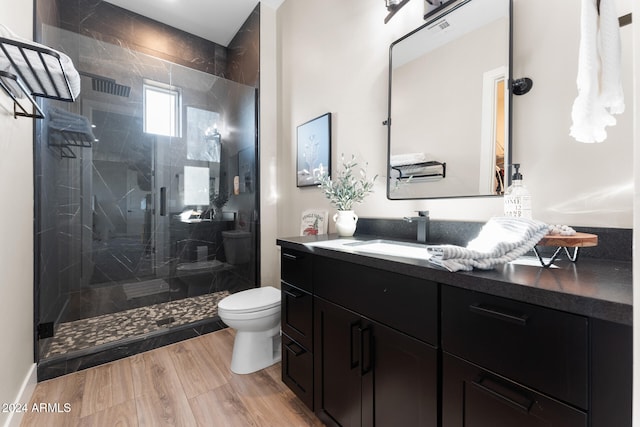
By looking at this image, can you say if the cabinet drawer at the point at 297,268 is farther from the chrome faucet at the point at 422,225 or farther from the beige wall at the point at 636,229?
the beige wall at the point at 636,229

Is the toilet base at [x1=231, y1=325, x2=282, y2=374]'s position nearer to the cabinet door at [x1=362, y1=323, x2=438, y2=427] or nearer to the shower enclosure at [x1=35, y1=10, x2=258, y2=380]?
the shower enclosure at [x1=35, y1=10, x2=258, y2=380]

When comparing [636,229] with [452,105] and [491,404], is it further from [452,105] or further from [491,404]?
[452,105]

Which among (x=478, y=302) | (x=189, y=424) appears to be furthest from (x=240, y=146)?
(x=478, y=302)

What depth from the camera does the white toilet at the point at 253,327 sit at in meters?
1.68

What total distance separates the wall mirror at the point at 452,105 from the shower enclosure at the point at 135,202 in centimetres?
151

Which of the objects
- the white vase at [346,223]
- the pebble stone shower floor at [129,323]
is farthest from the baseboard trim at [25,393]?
the white vase at [346,223]

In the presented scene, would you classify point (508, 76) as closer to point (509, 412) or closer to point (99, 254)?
point (509, 412)

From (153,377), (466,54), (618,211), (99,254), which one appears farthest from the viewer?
(99,254)

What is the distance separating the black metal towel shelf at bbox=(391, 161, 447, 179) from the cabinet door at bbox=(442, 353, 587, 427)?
87 centimetres

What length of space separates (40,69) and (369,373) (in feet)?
5.99

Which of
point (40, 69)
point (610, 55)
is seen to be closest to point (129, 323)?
point (40, 69)

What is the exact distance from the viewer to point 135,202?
2.53m

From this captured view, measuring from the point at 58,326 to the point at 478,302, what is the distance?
9.08 ft

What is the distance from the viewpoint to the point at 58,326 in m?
2.02
